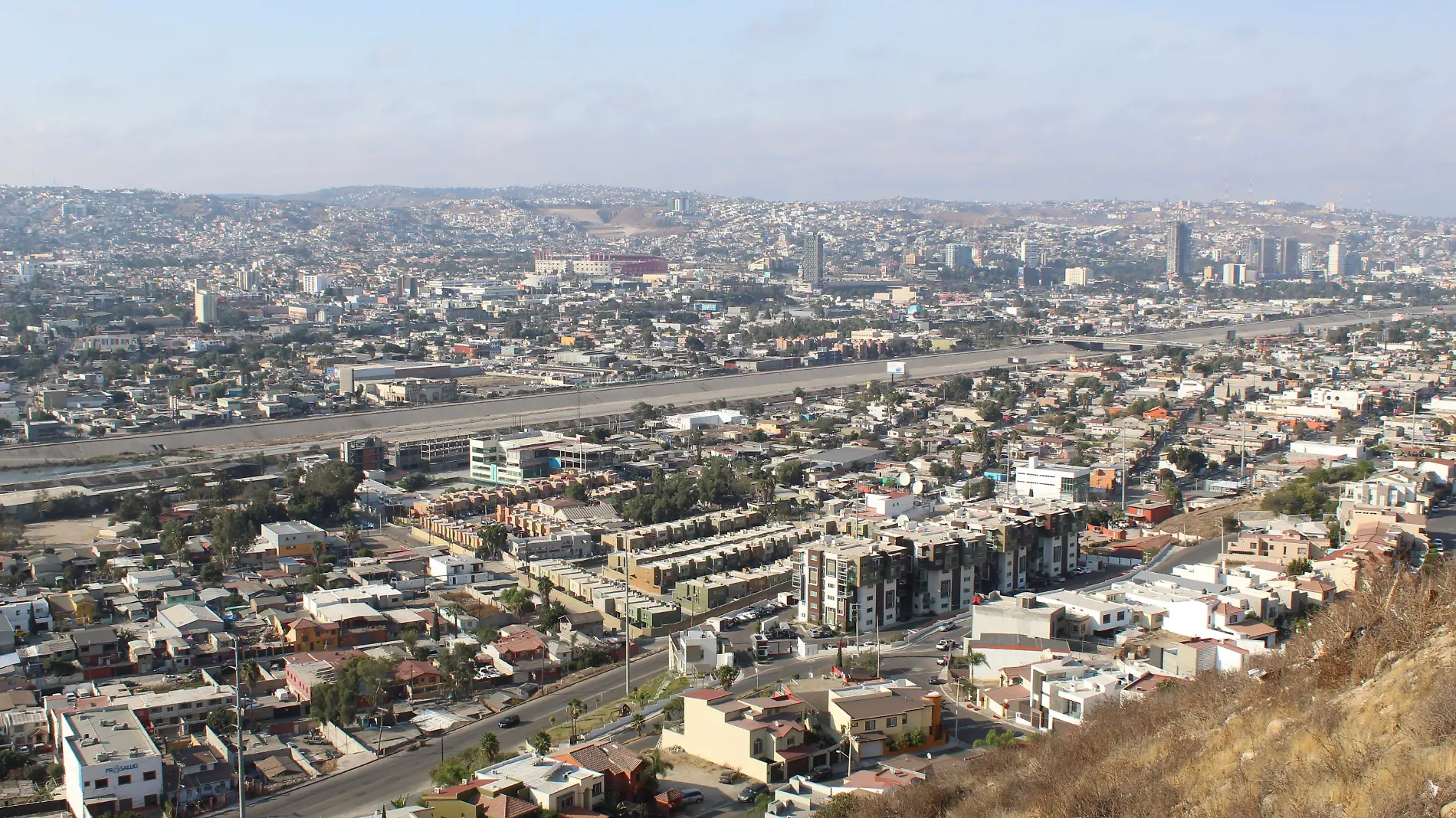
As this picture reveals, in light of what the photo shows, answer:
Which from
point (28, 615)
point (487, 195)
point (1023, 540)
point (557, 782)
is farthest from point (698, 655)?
point (487, 195)

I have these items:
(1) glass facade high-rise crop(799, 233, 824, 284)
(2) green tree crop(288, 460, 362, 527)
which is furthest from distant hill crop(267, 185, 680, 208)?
(2) green tree crop(288, 460, 362, 527)

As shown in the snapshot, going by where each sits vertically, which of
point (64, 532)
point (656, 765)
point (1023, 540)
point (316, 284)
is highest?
point (316, 284)

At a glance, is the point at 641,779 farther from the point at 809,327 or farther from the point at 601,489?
the point at 809,327

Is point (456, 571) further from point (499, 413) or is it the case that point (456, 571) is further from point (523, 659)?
point (499, 413)

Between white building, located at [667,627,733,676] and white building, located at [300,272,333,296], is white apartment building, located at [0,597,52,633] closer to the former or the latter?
white building, located at [667,627,733,676]

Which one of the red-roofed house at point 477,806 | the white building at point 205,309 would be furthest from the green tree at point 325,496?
the white building at point 205,309

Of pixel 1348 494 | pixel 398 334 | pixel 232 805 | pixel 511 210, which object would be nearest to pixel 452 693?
pixel 232 805
